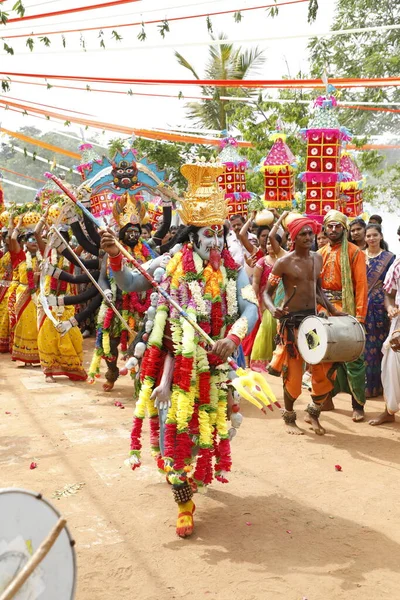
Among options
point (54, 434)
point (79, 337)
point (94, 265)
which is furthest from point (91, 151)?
point (54, 434)

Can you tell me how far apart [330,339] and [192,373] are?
1.93 metres

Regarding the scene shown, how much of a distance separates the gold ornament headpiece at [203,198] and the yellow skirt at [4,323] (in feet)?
25.4

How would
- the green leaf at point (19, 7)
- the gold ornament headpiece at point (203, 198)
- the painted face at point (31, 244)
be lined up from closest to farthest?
the gold ornament headpiece at point (203, 198) < the green leaf at point (19, 7) < the painted face at point (31, 244)

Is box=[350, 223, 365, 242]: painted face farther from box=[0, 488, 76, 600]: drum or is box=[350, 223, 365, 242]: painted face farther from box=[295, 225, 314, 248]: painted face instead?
box=[0, 488, 76, 600]: drum

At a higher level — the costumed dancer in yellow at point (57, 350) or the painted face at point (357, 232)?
the painted face at point (357, 232)

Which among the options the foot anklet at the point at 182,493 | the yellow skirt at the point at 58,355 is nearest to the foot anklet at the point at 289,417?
the foot anklet at the point at 182,493

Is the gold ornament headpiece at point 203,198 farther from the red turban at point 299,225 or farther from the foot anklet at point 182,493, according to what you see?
the red turban at point 299,225

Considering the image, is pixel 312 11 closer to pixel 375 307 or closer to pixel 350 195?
pixel 375 307

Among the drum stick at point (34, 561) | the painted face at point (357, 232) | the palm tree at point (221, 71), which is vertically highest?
the palm tree at point (221, 71)

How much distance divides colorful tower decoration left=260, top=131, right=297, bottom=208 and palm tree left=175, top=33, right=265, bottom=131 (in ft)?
38.0

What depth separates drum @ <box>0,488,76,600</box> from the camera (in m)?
1.96

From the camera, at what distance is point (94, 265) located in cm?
760

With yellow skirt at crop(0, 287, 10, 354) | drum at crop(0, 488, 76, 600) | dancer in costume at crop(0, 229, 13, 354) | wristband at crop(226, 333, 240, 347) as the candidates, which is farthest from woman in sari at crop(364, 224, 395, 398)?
yellow skirt at crop(0, 287, 10, 354)

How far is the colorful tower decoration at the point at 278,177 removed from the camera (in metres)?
10.6
